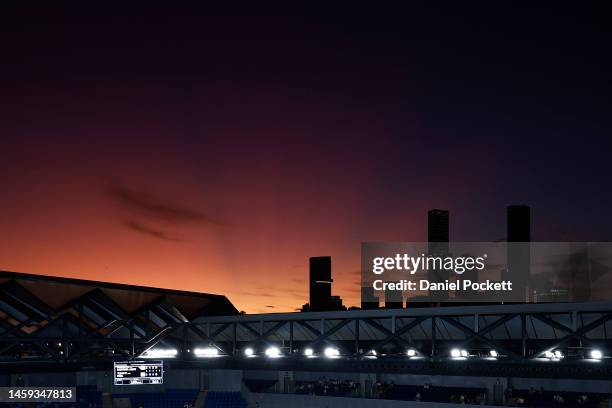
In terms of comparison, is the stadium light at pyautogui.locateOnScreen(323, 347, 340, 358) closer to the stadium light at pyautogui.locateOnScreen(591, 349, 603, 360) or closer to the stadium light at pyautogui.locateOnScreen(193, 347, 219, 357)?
the stadium light at pyautogui.locateOnScreen(193, 347, 219, 357)

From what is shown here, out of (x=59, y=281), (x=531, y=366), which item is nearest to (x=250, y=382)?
(x=59, y=281)

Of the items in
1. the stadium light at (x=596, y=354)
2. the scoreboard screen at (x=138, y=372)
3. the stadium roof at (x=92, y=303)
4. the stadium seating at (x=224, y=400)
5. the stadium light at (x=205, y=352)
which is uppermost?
the stadium roof at (x=92, y=303)

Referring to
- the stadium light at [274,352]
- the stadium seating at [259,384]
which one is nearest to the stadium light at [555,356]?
the stadium light at [274,352]

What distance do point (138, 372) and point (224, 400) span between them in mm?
11530

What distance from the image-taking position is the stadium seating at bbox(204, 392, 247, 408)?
58928 mm

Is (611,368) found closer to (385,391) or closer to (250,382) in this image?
(385,391)

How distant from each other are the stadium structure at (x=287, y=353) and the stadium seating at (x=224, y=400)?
0.13 metres

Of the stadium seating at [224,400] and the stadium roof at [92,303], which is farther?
the stadium seating at [224,400]

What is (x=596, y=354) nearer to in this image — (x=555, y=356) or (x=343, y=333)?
(x=555, y=356)

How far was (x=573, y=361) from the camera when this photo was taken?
37.6m

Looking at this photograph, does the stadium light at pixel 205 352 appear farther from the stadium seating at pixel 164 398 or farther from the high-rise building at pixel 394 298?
the high-rise building at pixel 394 298

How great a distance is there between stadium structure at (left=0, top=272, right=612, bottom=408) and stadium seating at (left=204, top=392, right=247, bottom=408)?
0.13 m

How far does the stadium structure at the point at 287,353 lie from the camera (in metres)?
40.2

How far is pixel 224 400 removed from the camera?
2351 inches
